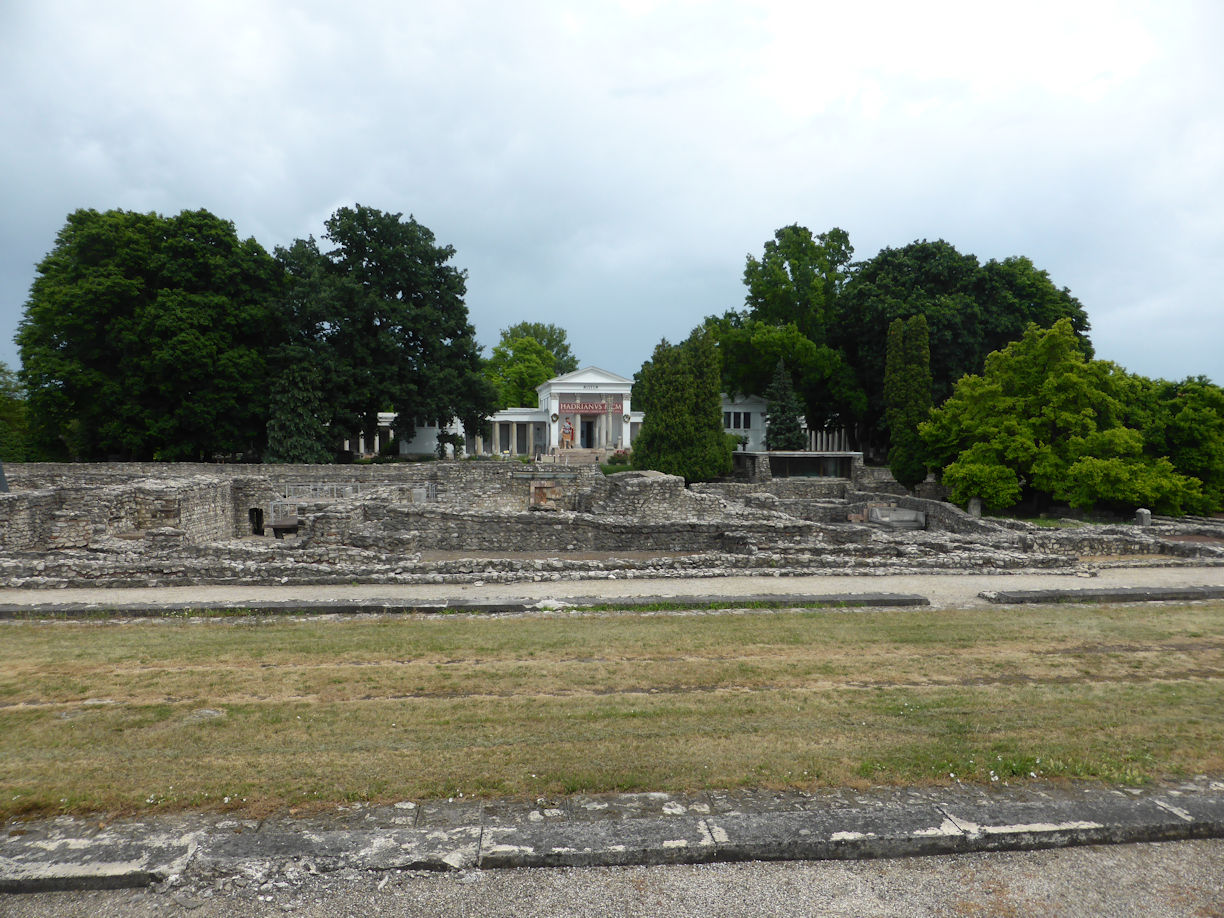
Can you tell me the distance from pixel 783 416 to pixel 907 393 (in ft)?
27.0

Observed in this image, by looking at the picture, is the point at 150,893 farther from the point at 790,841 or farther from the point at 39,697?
the point at 39,697

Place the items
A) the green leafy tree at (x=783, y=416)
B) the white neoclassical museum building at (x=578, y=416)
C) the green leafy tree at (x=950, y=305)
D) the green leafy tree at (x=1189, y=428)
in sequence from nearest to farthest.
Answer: the green leafy tree at (x=1189, y=428) < the green leafy tree at (x=950, y=305) < the green leafy tree at (x=783, y=416) < the white neoclassical museum building at (x=578, y=416)

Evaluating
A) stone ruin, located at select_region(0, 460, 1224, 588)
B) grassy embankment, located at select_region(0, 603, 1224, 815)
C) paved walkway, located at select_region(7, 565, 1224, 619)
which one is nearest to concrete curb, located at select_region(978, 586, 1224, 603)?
paved walkway, located at select_region(7, 565, 1224, 619)

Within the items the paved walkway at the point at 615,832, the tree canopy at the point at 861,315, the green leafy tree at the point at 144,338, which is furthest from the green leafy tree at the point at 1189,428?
the green leafy tree at the point at 144,338

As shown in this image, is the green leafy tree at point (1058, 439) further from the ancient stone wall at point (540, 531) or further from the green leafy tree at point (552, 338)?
the green leafy tree at point (552, 338)

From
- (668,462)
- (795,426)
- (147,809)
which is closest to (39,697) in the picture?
(147,809)

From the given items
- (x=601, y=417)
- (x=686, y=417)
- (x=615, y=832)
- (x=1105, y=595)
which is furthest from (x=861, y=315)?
(x=615, y=832)

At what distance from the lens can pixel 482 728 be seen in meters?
6.20

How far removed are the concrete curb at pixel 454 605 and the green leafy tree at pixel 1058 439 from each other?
56.8ft

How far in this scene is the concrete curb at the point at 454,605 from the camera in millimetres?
10641

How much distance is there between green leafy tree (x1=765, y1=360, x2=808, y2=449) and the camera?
4456 centimetres

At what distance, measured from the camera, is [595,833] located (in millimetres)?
4441

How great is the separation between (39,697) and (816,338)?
46.5 m

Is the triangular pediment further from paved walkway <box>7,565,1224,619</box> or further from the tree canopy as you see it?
paved walkway <box>7,565,1224,619</box>
